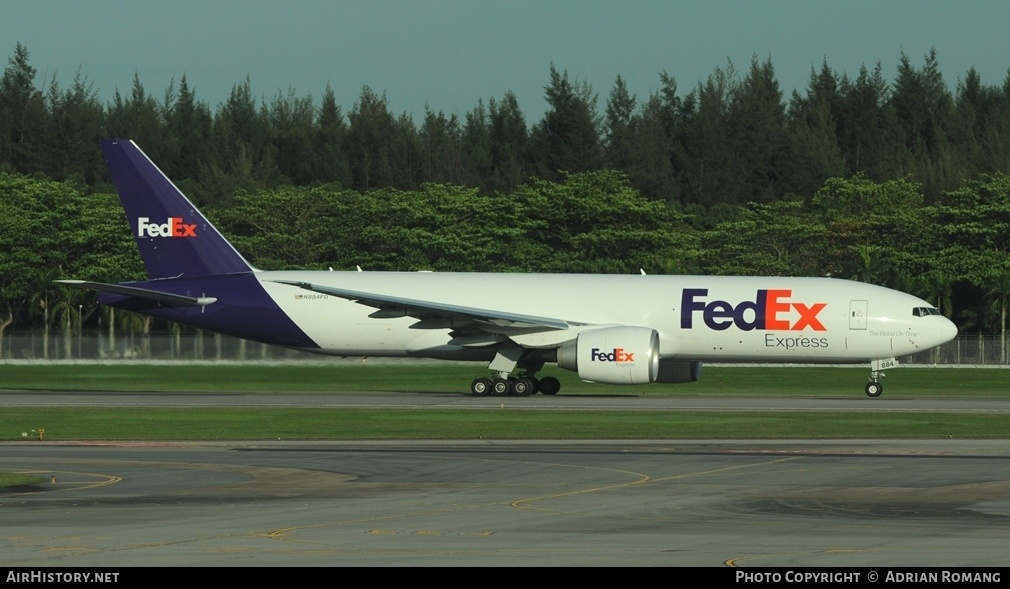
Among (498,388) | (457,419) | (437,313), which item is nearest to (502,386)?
(498,388)

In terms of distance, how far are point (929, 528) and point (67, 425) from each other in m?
22.5

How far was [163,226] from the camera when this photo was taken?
49750 mm

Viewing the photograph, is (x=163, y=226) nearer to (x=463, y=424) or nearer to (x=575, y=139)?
(x=463, y=424)

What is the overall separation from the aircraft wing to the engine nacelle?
5.59ft

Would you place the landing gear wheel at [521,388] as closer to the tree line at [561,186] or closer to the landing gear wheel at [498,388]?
the landing gear wheel at [498,388]

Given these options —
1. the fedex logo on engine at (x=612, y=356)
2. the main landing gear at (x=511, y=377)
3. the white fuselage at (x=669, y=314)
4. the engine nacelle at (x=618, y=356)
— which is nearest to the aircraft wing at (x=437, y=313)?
the white fuselage at (x=669, y=314)

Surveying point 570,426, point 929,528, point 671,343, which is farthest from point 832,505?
point 671,343

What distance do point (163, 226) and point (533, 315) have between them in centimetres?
1285

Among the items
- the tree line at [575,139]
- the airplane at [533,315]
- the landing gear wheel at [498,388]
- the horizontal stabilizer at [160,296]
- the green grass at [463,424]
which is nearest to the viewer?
the green grass at [463,424]

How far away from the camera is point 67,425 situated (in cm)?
3409

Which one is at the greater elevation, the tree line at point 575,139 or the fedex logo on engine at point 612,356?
the tree line at point 575,139

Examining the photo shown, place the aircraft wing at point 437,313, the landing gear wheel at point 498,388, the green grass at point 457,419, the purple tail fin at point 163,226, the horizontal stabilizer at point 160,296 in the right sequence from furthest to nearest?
the purple tail fin at point 163,226 → the horizontal stabilizer at point 160,296 → the landing gear wheel at point 498,388 → the aircraft wing at point 437,313 → the green grass at point 457,419

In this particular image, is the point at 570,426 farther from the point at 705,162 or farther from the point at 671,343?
the point at 705,162

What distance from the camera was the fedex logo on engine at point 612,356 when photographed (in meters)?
43.7
